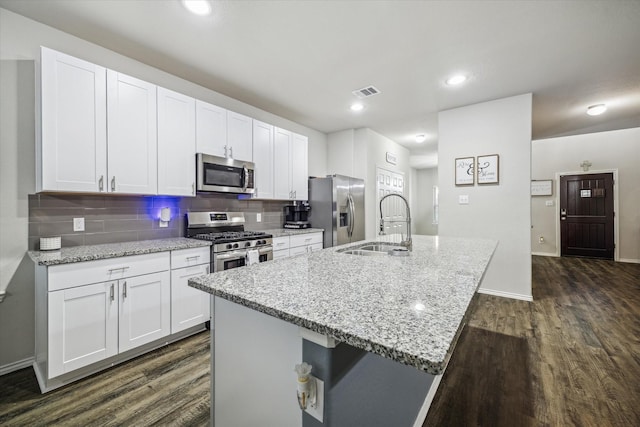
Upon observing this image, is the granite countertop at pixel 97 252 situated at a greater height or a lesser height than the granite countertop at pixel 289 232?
lesser

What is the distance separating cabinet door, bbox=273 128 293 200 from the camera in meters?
3.73

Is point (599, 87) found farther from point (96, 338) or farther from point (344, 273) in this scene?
point (96, 338)

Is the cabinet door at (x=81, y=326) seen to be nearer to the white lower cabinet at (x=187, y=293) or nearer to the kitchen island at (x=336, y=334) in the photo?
the white lower cabinet at (x=187, y=293)

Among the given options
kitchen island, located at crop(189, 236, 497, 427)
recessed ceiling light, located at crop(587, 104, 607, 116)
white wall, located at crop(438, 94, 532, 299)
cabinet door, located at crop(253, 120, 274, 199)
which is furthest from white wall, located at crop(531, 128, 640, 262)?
kitchen island, located at crop(189, 236, 497, 427)

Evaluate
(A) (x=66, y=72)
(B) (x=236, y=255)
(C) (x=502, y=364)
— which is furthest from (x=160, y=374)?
(C) (x=502, y=364)

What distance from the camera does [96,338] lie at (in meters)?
1.91

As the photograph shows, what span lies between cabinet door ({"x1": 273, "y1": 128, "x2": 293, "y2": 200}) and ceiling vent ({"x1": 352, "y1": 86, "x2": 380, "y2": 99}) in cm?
111

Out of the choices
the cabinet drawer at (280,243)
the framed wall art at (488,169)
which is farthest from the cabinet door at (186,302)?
the framed wall art at (488,169)

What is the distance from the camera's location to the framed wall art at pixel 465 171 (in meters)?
3.78

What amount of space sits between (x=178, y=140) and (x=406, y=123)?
358cm

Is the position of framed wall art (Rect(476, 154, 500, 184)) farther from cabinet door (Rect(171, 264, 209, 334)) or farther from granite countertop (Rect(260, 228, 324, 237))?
cabinet door (Rect(171, 264, 209, 334))

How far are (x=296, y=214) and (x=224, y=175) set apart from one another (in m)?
1.56

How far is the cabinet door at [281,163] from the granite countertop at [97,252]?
148 cm

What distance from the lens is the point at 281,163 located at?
3.81 metres
